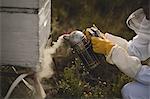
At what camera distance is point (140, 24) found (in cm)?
190

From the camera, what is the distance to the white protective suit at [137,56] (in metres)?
1.88

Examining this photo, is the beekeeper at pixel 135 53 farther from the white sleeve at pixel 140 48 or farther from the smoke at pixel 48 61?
the smoke at pixel 48 61

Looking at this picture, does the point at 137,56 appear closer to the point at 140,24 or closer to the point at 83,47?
the point at 140,24

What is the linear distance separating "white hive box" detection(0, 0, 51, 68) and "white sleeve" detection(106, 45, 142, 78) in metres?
0.35

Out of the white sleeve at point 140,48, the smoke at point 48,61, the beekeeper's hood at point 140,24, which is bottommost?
the smoke at point 48,61

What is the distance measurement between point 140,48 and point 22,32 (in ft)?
1.76

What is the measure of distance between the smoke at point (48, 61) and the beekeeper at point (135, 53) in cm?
33

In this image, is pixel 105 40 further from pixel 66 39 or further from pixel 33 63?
pixel 33 63

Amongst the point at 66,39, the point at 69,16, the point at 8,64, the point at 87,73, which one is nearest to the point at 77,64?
the point at 87,73

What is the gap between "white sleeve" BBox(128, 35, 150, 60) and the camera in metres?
1.88

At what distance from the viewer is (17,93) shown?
6.98 ft

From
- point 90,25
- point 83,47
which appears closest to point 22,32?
point 83,47

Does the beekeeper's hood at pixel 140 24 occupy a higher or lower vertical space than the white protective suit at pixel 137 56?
higher

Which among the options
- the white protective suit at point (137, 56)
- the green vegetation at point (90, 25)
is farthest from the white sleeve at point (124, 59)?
the green vegetation at point (90, 25)
